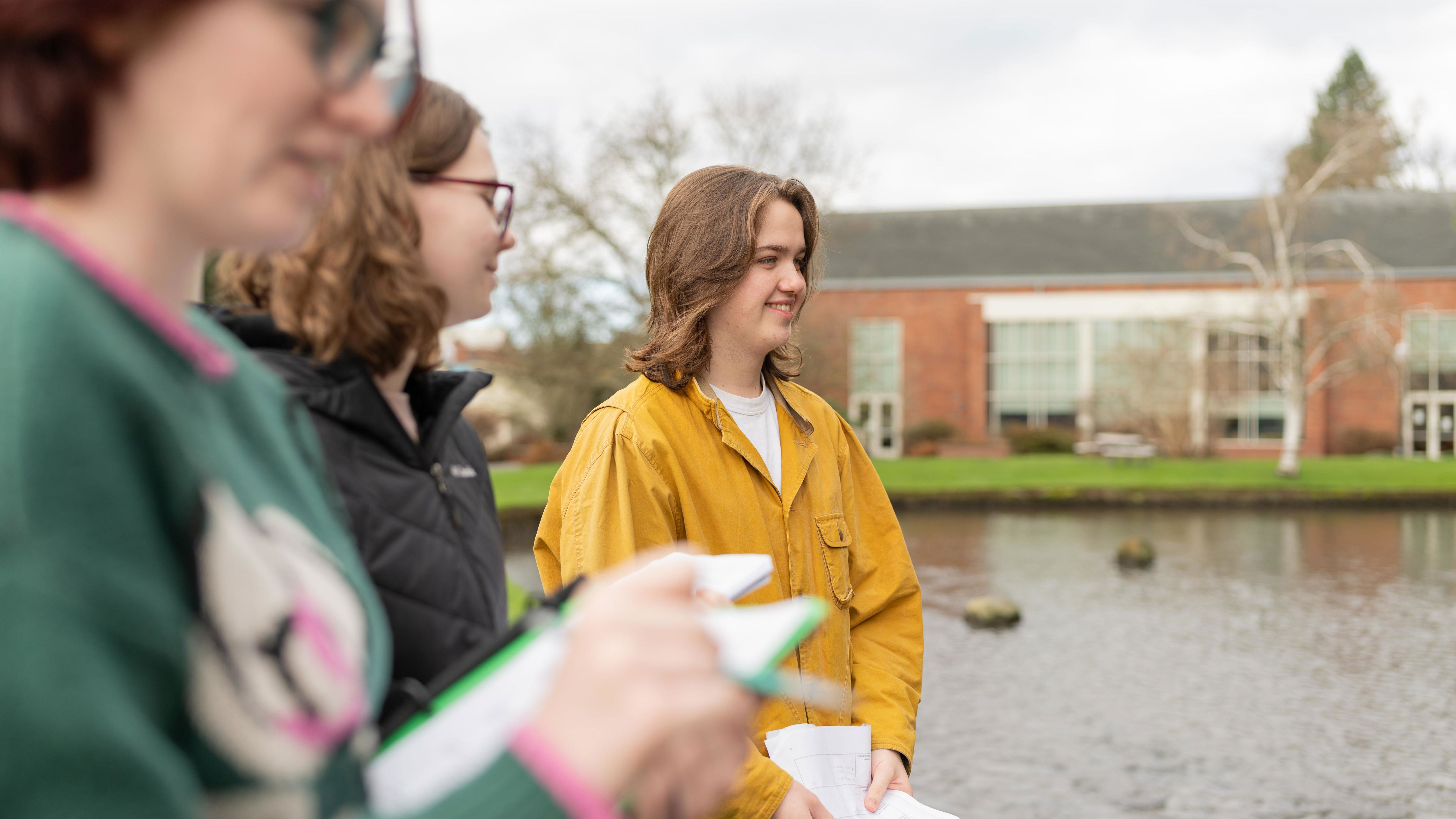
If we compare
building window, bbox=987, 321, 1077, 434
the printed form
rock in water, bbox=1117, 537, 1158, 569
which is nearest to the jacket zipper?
the printed form

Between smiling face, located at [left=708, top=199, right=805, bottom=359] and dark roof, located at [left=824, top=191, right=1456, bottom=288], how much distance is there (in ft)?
122

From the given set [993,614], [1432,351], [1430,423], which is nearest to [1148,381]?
[1430,423]

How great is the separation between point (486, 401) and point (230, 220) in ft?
119

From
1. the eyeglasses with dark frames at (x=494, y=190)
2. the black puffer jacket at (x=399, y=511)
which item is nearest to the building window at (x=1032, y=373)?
the eyeglasses with dark frames at (x=494, y=190)

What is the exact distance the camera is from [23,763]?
66 cm

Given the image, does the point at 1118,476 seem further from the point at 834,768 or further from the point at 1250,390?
the point at 834,768

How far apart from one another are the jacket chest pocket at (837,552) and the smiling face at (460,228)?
1333 millimetres

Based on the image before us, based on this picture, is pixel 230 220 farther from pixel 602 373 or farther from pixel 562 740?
pixel 602 373

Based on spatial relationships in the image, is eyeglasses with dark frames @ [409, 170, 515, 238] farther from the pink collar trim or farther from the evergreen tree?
the evergreen tree

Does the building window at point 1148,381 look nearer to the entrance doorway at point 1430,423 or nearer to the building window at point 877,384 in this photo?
the building window at point 877,384

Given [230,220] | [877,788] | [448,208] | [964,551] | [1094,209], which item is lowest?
[964,551]

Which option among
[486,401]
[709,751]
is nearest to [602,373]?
[486,401]

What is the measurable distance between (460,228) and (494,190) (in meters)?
0.10

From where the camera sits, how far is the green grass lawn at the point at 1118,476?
80.8 feet
